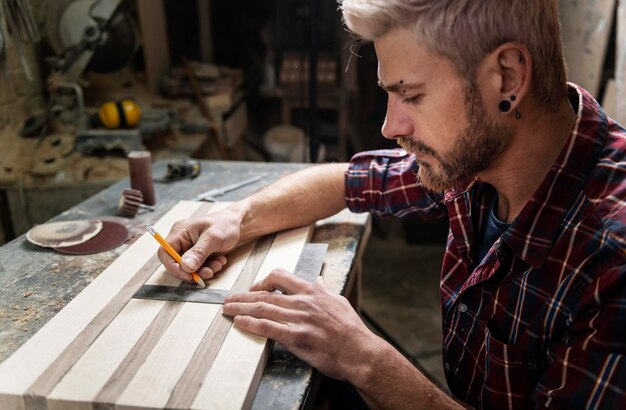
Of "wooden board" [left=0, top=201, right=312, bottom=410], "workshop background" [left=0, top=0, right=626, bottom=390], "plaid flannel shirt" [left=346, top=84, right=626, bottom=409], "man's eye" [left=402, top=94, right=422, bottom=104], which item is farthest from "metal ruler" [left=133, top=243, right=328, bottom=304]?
"workshop background" [left=0, top=0, right=626, bottom=390]

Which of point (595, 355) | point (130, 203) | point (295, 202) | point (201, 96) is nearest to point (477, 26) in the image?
point (595, 355)

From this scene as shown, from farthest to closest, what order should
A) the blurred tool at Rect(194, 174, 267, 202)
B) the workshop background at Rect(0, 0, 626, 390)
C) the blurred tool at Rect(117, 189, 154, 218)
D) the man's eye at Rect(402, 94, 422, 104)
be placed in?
the workshop background at Rect(0, 0, 626, 390), the blurred tool at Rect(194, 174, 267, 202), the blurred tool at Rect(117, 189, 154, 218), the man's eye at Rect(402, 94, 422, 104)

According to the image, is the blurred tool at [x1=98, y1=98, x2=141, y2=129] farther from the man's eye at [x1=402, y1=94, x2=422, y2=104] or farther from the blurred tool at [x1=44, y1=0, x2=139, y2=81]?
the man's eye at [x1=402, y1=94, x2=422, y2=104]

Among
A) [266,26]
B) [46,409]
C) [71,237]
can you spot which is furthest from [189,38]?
[46,409]

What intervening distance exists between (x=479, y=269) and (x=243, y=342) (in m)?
0.60

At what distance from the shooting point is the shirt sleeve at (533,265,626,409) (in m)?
0.99

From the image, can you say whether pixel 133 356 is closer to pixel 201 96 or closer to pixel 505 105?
pixel 505 105

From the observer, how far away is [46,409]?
1.03 metres

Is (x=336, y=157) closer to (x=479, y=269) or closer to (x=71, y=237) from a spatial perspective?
(x=71, y=237)

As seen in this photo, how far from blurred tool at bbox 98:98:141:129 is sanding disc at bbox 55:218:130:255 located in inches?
61.7

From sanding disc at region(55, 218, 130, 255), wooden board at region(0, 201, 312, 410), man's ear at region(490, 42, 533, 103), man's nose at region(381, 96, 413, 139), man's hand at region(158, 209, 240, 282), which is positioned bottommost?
sanding disc at region(55, 218, 130, 255)

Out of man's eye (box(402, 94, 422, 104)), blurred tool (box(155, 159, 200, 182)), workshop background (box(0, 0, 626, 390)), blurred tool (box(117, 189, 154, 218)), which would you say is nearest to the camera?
man's eye (box(402, 94, 422, 104))

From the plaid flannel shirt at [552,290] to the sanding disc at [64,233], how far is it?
3.83 ft

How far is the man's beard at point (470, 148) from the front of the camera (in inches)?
47.5
